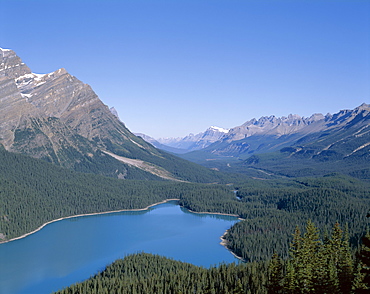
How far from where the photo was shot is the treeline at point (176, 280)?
94.3 meters

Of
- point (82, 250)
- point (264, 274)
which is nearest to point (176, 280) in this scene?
point (264, 274)

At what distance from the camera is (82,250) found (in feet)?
516

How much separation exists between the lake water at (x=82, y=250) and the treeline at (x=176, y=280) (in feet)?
59.8

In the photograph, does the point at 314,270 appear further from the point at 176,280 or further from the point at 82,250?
the point at 82,250

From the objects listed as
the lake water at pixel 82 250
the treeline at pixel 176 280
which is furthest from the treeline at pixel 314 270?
the lake water at pixel 82 250

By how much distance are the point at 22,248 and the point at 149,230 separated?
60833 millimetres

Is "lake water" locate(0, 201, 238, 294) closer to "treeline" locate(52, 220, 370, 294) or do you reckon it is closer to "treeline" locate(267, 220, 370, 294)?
"treeline" locate(52, 220, 370, 294)

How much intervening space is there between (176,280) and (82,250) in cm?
6865

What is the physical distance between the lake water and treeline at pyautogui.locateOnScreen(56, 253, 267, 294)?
59.8 ft

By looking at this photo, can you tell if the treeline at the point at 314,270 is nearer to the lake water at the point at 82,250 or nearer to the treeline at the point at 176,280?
the treeline at the point at 176,280

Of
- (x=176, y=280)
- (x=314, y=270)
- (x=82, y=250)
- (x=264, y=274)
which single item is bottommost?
(x=82, y=250)

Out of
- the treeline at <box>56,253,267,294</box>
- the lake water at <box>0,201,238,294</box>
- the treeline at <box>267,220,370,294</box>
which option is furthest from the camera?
the lake water at <box>0,201,238,294</box>

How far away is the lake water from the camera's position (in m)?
123

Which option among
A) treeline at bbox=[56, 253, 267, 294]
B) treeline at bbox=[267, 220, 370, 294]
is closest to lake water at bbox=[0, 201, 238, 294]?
treeline at bbox=[56, 253, 267, 294]
